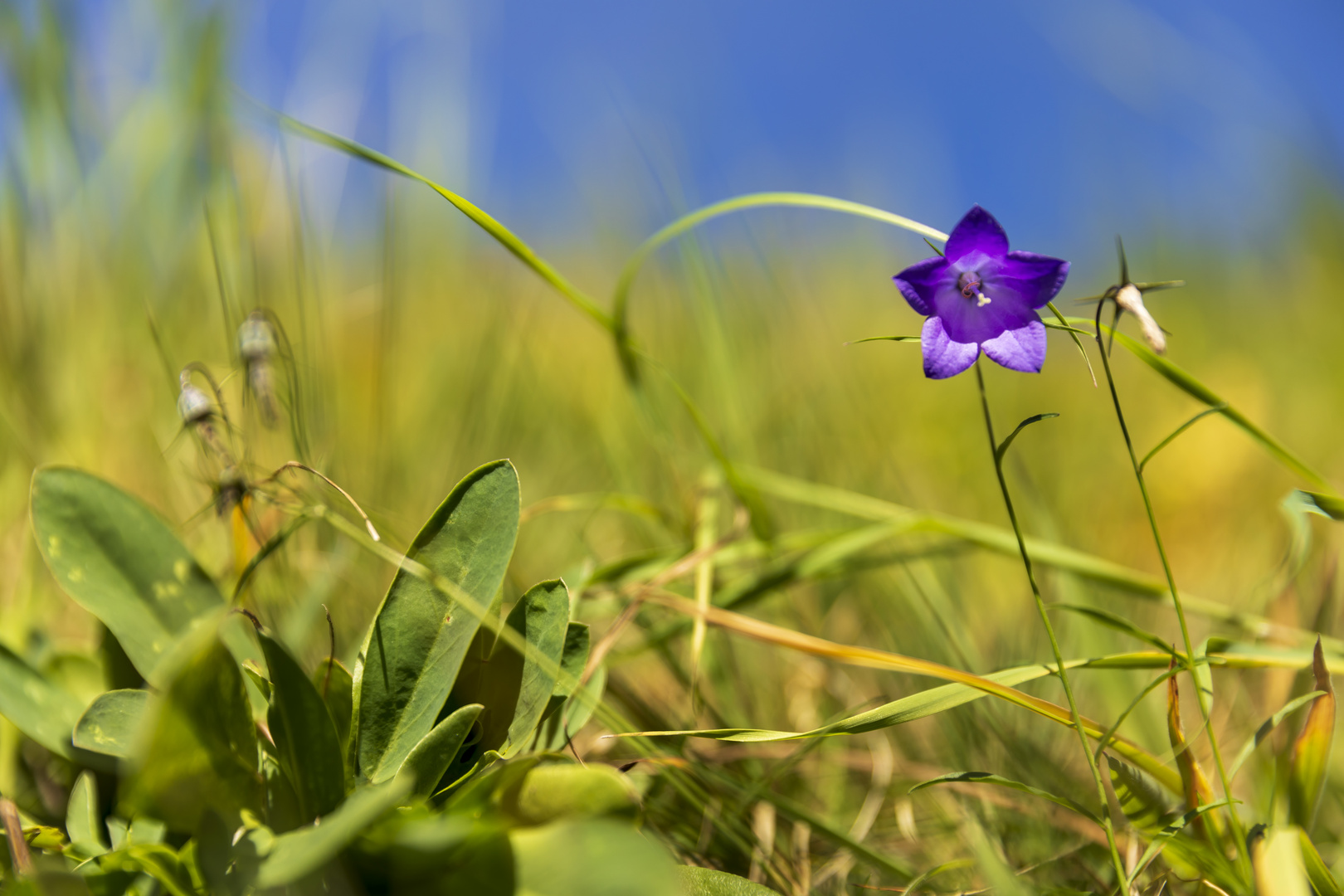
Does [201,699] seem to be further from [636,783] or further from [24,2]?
[24,2]

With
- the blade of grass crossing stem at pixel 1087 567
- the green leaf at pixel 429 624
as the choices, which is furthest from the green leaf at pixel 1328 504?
the green leaf at pixel 429 624

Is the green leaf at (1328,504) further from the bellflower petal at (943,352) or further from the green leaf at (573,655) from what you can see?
the green leaf at (573,655)

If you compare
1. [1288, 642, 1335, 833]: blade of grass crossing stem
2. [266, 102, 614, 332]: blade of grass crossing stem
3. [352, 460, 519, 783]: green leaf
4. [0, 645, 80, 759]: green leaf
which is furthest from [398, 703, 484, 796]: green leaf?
[1288, 642, 1335, 833]: blade of grass crossing stem

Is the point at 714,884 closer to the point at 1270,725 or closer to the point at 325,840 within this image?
the point at 325,840

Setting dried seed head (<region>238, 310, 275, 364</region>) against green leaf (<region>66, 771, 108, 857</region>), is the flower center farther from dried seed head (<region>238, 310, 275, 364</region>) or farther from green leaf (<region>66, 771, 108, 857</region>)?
green leaf (<region>66, 771, 108, 857</region>)

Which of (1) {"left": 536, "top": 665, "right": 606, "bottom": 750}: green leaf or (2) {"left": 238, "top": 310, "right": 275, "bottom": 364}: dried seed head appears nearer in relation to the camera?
(1) {"left": 536, "top": 665, "right": 606, "bottom": 750}: green leaf
